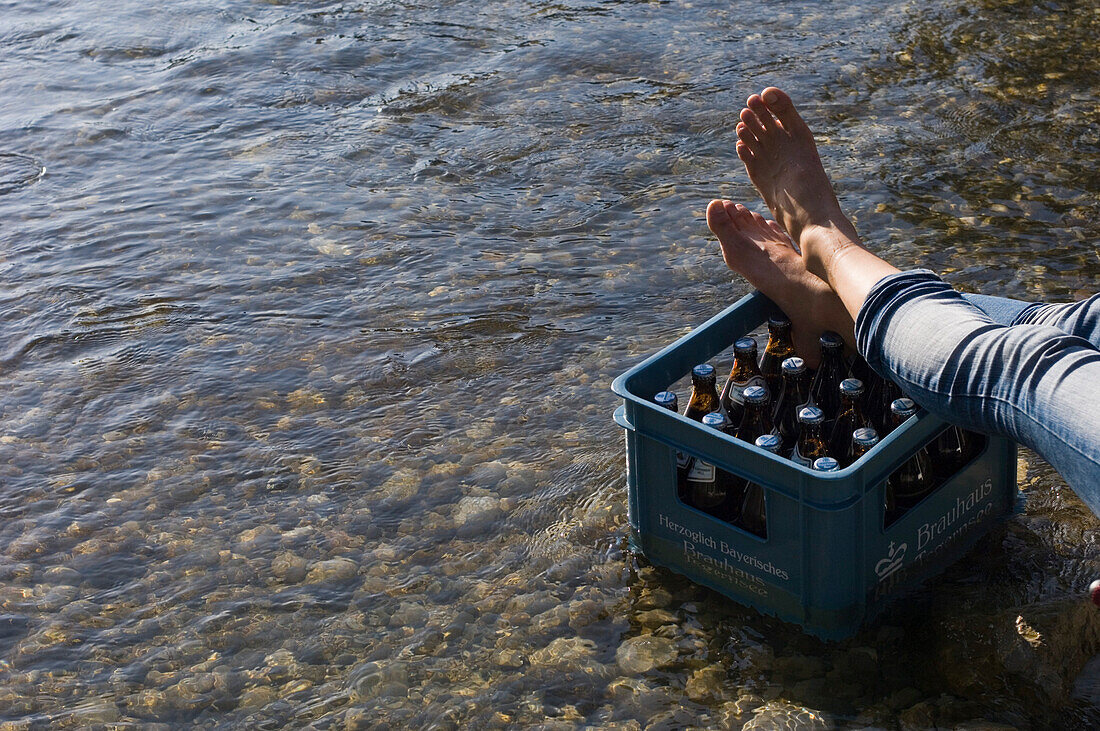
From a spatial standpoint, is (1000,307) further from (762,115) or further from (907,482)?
(762,115)

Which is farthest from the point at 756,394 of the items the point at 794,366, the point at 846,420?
the point at 846,420

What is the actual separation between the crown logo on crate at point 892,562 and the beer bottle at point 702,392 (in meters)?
0.50

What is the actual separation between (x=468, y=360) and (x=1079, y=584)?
1792mm

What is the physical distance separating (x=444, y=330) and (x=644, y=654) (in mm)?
1554

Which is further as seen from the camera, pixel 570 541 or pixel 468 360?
pixel 468 360

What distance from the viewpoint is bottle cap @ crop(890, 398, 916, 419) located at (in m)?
2.27

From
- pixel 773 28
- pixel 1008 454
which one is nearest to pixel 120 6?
pixel 773 28

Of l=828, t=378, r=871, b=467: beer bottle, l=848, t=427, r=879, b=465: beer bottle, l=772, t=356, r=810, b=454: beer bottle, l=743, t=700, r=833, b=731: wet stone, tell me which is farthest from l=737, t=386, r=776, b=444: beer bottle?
l=743, t=700, r=833, b=731: wet stone

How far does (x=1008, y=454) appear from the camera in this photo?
7.93ft

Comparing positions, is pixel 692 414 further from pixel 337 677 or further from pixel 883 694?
pixel 337 677

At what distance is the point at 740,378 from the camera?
2.54 meters

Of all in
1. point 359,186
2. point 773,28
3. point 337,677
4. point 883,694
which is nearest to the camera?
point 883,694

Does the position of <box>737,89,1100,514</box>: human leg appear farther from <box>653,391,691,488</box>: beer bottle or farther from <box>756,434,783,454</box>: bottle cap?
<box>653,391,691,488</box>: beer bottle

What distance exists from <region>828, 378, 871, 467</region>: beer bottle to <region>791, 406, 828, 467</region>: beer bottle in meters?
0.08
